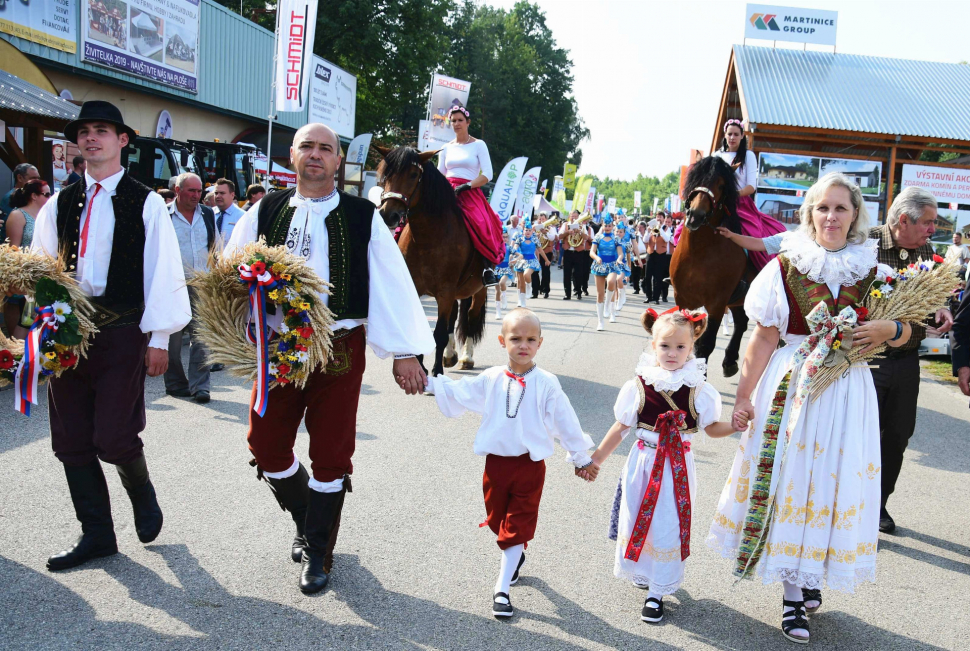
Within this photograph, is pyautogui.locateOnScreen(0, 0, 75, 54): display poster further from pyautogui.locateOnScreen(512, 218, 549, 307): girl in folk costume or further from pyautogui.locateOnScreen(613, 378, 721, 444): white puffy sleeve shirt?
pyautogui.locateOnScreen(613, 378, 721, 444): white puffy sleeve shirt

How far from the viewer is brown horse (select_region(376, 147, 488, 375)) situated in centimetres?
770

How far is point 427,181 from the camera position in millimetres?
8000

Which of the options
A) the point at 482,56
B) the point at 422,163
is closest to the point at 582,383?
the point at 422,163

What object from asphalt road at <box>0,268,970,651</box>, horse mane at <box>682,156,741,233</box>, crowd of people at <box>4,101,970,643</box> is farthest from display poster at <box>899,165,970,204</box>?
crowd of people at <box>4,101,970,643</box>

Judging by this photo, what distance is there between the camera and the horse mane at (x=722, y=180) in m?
7.79

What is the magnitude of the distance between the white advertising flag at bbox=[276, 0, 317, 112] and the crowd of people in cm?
1396

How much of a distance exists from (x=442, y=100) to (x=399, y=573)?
25.5 meters

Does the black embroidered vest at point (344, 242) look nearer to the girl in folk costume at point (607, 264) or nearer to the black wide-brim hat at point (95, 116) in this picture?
the black wide-brim hat at point (95, 116)

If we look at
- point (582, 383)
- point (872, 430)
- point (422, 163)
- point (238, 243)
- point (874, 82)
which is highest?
point (874, 82)

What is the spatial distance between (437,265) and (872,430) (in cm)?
537

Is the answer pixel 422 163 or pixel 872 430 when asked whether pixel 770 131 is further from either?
pixel 872 430

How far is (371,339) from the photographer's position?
371 centimetres

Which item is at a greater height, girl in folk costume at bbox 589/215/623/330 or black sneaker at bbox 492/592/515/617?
girl in folk costume at bbox 589/215/623/330

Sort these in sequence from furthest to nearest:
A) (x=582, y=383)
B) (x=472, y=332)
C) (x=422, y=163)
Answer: (x=472, y=332)
(x=582, y=383)
(x=422, y=163)
